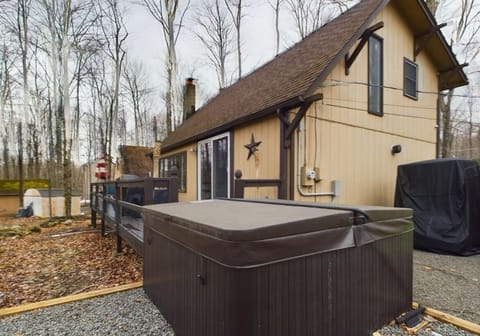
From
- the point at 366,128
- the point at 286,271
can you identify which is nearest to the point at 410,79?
the point at 366,128

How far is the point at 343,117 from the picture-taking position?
17.3ft

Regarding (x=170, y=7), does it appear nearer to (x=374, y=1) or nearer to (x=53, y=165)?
(x=374, y=1)

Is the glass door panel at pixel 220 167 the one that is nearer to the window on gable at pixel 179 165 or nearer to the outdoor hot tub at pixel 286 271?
the window on gable at pixel 179 165

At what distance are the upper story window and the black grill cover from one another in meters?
1.63

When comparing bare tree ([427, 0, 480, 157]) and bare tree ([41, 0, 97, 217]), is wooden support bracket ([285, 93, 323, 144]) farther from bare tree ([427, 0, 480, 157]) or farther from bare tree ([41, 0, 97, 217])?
bare tree ([427, 0, 480, 157])

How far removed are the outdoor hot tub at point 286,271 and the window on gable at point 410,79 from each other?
5.45 m

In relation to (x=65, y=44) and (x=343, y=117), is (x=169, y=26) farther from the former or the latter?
(x=343, y=117)

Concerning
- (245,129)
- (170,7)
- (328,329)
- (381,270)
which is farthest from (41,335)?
(170,7)

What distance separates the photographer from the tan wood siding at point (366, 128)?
193 inches

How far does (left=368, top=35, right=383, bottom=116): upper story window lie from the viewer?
225 inches

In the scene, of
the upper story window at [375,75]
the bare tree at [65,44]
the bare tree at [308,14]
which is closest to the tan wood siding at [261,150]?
the upper story window at [375,75]

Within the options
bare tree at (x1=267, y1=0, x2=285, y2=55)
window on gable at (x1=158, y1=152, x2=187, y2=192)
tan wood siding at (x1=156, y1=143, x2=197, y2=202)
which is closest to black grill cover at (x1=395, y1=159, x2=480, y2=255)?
tan wood siding at (x1=156, y1=143, x2=197, y2=202)

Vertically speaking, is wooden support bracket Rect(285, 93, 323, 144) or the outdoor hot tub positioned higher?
wooden support bracket Rect(285, 93, 323, 144)

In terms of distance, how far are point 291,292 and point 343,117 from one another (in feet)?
14.7
